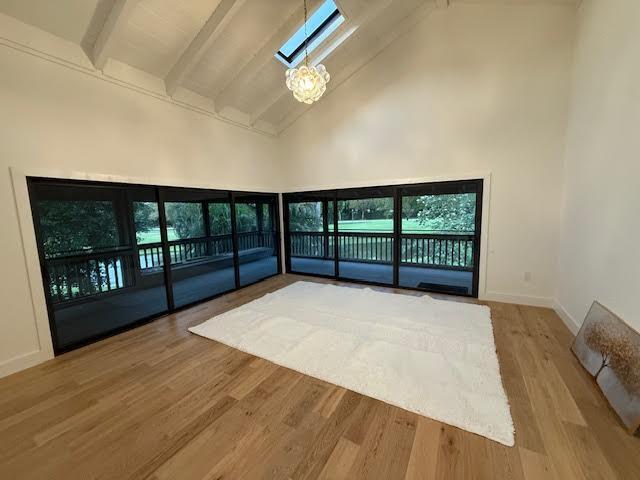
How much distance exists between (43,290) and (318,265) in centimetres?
439

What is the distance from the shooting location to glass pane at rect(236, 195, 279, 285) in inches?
193

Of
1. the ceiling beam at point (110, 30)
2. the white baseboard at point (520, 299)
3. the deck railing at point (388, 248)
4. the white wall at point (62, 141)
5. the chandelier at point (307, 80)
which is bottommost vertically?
the white baseboard at point (520, 299)

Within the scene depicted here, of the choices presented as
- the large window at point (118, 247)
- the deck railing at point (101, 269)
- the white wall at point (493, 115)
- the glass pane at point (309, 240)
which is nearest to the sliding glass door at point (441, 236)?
the white wall at point (493, 115)

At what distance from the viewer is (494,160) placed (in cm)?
336

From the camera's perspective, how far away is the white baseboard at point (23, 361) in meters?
2.12

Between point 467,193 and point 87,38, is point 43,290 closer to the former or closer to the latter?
point 87,38

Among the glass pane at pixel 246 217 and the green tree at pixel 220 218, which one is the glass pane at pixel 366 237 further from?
the green tree at pixel 220 218

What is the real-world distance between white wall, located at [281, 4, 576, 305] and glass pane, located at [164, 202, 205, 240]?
313 centimetres

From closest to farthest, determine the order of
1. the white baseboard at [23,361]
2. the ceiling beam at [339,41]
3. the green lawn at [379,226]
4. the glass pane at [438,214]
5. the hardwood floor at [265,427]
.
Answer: the hardwood floor at [265,427] → the white baseboard at [23,361] → the ceiling beam at [339,41] → the glass pane at [438,214] → the green lawn at [379,226]

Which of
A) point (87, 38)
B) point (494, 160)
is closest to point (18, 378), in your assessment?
point (87, 38)

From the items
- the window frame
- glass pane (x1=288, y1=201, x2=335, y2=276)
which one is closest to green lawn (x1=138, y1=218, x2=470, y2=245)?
glass pane (x1=288, y1=201, x2=335, y2=276)

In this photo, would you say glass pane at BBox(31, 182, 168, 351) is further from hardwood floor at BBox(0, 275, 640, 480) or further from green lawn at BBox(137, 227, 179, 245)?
hardwood floor at BBox(0, 275, 640, 480)

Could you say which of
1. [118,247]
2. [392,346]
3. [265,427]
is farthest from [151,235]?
[392,346]

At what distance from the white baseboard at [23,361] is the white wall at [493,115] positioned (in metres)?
4.57
